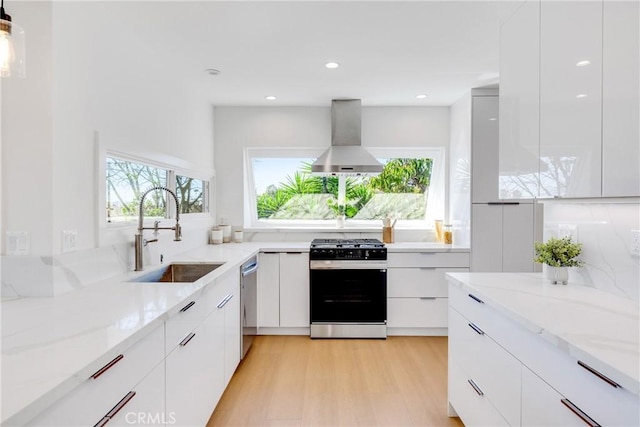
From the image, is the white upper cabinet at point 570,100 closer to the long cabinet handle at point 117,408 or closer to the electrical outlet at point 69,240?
the long cabinet handle at point 117,408

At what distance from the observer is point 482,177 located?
364 cm

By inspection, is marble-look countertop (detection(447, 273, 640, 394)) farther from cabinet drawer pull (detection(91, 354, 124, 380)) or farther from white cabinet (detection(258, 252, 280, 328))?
white cabinet (detection(258, 252, 280, 328))

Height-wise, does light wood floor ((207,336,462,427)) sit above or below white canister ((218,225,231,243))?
below

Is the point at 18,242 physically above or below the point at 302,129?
below

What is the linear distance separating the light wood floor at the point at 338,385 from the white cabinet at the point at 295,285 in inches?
11.4

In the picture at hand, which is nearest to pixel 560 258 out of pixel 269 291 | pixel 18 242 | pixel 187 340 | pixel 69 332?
pixel 187 340

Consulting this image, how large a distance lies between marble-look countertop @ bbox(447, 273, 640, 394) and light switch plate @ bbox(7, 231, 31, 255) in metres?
2.17

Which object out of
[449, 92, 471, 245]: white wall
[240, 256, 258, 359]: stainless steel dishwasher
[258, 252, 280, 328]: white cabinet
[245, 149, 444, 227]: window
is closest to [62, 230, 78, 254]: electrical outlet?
[240, 256, 258, 359]: stainless steel dishwasher

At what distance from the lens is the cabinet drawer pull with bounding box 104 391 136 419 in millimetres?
1104

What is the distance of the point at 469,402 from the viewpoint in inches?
77.0

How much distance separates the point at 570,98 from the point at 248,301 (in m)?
2.68

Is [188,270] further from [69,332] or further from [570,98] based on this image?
[570,98]

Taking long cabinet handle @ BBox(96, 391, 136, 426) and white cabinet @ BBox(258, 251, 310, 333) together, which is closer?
long cabinet handle @ BBox(96, 391, 136, 426)

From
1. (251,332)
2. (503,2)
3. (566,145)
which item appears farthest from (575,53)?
(251,332)
